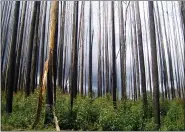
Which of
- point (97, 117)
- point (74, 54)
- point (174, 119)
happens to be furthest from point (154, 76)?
point (74, 54)

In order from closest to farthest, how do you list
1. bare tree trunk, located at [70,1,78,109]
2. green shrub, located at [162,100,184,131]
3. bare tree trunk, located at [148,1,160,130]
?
green shrub, located at [162,100,184,131], bare tree trunk, located at [148,1,160,130], bare tree trunk, located at [70,1,78,109]

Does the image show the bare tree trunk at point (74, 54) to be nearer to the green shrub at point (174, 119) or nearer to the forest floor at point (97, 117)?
the forest floor at point (97, 117)

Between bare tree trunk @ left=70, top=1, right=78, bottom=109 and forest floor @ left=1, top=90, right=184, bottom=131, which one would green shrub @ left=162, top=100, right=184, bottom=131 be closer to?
forest floor @ left=1, top=90, right=184, bottom=131

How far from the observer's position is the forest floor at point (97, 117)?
4406mm

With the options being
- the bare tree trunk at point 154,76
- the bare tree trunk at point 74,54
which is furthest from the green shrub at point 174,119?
the bare tree trunk at point 74,54

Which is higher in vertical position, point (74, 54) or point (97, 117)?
point (74, 54)

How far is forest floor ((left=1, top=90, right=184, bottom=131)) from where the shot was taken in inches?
173

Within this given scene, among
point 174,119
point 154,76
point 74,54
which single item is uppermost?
point 74,54

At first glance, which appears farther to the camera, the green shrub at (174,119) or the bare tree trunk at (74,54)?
the bare tree trunk at (74,54)

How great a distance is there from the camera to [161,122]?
14.9ft

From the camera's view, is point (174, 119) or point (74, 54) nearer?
point (174, 119)

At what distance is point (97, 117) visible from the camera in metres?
4.65

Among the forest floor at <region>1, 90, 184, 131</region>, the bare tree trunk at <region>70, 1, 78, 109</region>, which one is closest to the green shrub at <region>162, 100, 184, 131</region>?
the forest floor at <region>1, 90, 184, 131</region>

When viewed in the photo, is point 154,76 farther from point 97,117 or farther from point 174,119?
point 97,117
